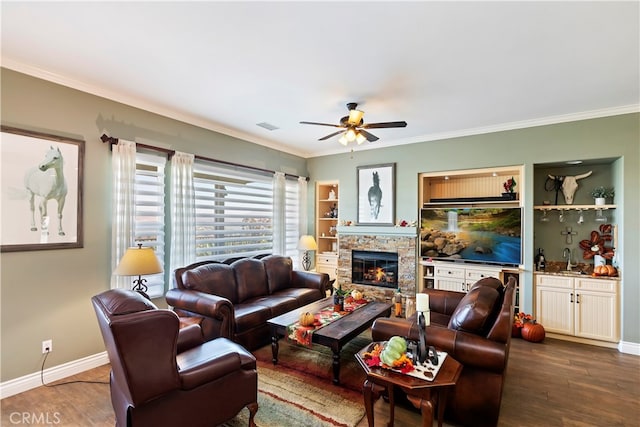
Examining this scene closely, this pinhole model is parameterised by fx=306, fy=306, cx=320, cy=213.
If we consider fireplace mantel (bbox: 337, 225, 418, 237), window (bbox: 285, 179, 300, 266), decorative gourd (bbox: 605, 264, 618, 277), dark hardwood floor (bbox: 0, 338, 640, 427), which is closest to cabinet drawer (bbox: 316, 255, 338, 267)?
window (bbox: 285, 179, 300, 266)

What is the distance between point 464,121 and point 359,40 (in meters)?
2.75

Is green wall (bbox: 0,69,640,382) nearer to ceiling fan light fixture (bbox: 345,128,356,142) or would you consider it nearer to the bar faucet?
the bar faucet

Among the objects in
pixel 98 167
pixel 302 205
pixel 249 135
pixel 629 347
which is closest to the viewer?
pixel 98 167

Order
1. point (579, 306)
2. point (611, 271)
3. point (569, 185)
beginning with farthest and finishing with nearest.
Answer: point (569, 185), point (579, 306), point (611, 271)

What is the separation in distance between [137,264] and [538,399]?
404cm

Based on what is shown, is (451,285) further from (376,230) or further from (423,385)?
(423,385)

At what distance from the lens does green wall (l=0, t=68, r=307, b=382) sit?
2.86 metres

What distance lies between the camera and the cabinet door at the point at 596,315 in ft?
13.0

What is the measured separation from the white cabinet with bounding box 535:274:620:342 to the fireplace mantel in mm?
1953

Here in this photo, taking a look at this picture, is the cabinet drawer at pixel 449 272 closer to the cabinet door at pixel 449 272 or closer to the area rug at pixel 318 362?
the cabinet door at pixel 449 272

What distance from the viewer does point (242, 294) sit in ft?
14.2

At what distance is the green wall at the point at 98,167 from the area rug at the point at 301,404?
2056 mm

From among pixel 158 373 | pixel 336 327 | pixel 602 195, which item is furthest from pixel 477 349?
pixel 602 195

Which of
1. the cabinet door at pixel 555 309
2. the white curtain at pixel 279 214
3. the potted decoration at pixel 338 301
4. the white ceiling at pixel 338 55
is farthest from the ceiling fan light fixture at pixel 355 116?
the cabinet door at pixel 555 309
